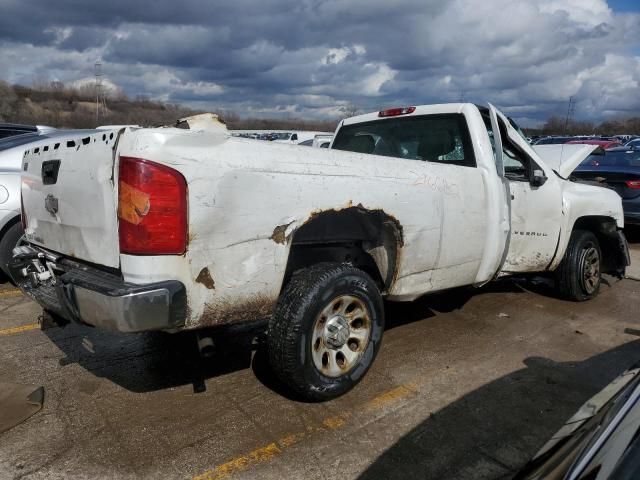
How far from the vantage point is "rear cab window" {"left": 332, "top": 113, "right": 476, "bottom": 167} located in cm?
446

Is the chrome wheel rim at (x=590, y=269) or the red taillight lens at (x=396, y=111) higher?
the red taillight lens at (x=396, y=111)

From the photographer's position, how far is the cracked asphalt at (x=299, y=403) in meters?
2.80

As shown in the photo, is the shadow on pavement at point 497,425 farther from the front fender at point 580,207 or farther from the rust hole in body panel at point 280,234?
the front fender at point 580,207

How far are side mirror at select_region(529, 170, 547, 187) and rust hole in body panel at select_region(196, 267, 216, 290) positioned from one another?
3178mm

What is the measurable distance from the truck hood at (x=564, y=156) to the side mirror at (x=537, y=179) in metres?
0.69

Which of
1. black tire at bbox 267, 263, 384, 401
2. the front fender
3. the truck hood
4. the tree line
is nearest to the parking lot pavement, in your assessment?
black tire at bbox 267, 263, 384, 401

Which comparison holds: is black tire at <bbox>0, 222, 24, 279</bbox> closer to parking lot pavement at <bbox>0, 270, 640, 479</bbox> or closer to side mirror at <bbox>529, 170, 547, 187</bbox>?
parking lot pavement at <bbox>0, 270, 640, 479</bbox>

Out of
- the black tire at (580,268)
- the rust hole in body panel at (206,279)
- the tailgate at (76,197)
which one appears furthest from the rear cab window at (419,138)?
the tailgate at (76,197)

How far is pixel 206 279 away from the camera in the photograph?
277 centimetres

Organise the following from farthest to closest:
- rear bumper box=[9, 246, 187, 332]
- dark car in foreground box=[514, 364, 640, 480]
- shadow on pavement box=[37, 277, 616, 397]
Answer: shadow on pavement box=[37, 277, 616, 397]
rear bumper box=[9, 246, 187, 332]
dark car in foreground box=[514, 364, 640, 480]

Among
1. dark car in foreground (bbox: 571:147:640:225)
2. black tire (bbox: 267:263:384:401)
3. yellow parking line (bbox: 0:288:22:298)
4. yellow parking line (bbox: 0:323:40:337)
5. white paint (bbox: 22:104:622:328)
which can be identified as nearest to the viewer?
white paint (bbox: 22:104:622:328)

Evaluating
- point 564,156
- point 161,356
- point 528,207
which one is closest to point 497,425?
point 528,207

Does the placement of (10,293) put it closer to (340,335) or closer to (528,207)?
(340,335)

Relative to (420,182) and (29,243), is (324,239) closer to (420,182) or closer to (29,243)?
(420,182)
